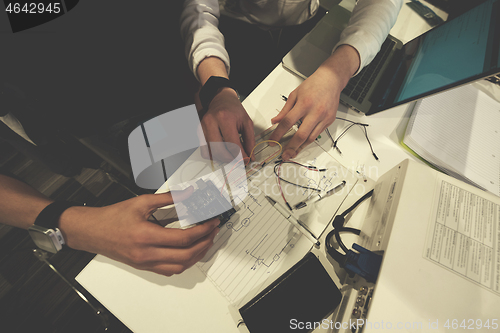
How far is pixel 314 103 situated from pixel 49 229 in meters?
0.83

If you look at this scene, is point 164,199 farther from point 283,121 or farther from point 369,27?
point 369,27

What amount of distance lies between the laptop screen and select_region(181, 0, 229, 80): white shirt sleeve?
0.64 metres

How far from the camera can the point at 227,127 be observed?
628 millimetres

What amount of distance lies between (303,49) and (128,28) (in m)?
0.68

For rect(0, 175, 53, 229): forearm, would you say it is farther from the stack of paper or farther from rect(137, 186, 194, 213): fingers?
the stack of paper

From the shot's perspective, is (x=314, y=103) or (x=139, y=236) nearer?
(x=139, y=236)

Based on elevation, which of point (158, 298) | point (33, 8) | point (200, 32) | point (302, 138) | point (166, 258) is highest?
point (33, 8)

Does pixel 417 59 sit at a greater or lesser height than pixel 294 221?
greater

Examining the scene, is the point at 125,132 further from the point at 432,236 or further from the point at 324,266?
the point at 432,236

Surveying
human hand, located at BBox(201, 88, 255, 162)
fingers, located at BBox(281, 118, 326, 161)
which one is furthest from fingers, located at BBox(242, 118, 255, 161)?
fingers, located at BBox(281, 118, 326, 161)

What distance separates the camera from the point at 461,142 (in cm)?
73

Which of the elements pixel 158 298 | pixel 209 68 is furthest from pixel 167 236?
pixel 209 68

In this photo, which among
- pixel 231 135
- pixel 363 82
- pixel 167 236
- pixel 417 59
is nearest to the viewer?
pixel 167 236

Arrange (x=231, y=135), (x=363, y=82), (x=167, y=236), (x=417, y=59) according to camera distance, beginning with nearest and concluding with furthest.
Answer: (x=167, y=236) → (x=231, y=135) → (x=417, y=59) → (x=363, y=82)
